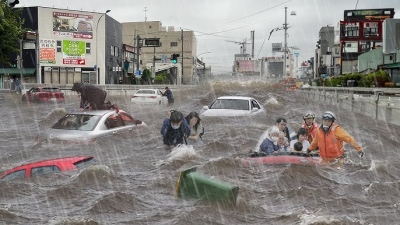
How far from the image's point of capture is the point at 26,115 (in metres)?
25.7

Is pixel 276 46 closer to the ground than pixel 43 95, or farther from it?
farther from it

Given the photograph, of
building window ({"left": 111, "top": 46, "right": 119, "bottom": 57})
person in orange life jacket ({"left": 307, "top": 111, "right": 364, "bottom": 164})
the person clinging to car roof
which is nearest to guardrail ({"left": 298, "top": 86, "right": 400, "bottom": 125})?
person in orange life jacket ({"left": 307, "top": 111, "right": 364, "bottom": 164})

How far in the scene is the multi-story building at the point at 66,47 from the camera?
57.1 m

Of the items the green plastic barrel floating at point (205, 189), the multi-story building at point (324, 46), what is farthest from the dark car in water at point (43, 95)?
the multi-story building at point (324, 46)

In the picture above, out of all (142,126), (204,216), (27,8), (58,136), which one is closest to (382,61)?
(27,8)

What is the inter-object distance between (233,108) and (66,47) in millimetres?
42494

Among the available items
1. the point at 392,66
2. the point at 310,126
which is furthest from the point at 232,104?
the point at 392,66

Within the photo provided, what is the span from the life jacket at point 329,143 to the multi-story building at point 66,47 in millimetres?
47084

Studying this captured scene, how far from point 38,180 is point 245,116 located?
10.3 metres

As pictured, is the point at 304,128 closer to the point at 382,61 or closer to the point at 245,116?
the point at 245,116

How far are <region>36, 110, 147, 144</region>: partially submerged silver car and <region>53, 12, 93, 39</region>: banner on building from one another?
154ft

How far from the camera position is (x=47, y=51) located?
57.1 meters

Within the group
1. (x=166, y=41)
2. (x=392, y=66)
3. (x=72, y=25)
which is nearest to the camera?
(x=392, y=66)

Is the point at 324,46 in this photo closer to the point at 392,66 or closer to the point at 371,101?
the point at 392,66
